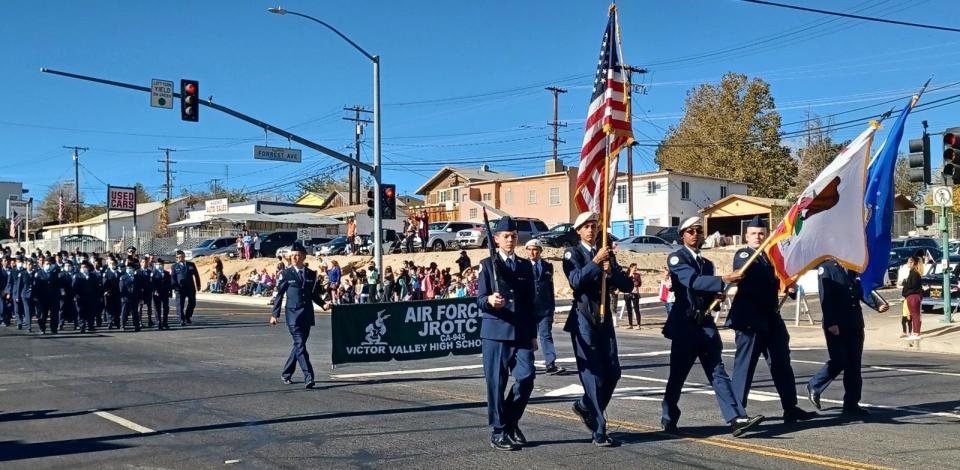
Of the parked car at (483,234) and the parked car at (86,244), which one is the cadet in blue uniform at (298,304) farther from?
the parked car at (86,244)

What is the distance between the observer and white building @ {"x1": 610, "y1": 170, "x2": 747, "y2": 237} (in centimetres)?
5694

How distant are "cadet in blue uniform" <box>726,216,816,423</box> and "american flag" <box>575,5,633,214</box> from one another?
1444mm

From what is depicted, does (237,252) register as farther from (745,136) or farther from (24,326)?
(745,136)

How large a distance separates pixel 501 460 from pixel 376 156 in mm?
21301

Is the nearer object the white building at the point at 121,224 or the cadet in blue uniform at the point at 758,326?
the cadet in blue uniform at the point at 758,326

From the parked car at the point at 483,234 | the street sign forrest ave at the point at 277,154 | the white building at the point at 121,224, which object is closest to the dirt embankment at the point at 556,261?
the parked car at the point at 483,234

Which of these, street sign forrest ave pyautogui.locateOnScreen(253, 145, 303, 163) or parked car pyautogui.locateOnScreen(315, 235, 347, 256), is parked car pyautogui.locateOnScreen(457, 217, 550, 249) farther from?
street sign forrest ave pyautogui.locateOnScreen(253, 145, 303, 163)

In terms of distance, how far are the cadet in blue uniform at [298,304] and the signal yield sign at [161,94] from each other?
12657 mm

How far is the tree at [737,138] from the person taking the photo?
213 feet

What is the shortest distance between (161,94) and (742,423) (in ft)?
61.8

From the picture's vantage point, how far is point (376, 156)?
90.1 ft

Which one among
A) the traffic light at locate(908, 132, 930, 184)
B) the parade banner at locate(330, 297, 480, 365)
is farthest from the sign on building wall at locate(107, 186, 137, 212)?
the traffic light at locate(908, 132, 930, 184)

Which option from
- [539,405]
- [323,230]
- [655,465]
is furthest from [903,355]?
[323,230]

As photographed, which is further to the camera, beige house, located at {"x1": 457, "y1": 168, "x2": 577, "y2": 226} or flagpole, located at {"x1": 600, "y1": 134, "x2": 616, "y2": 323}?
beige house, located at {"x1": 457, "y1": 168, "x2": 577, "y2": 226}
